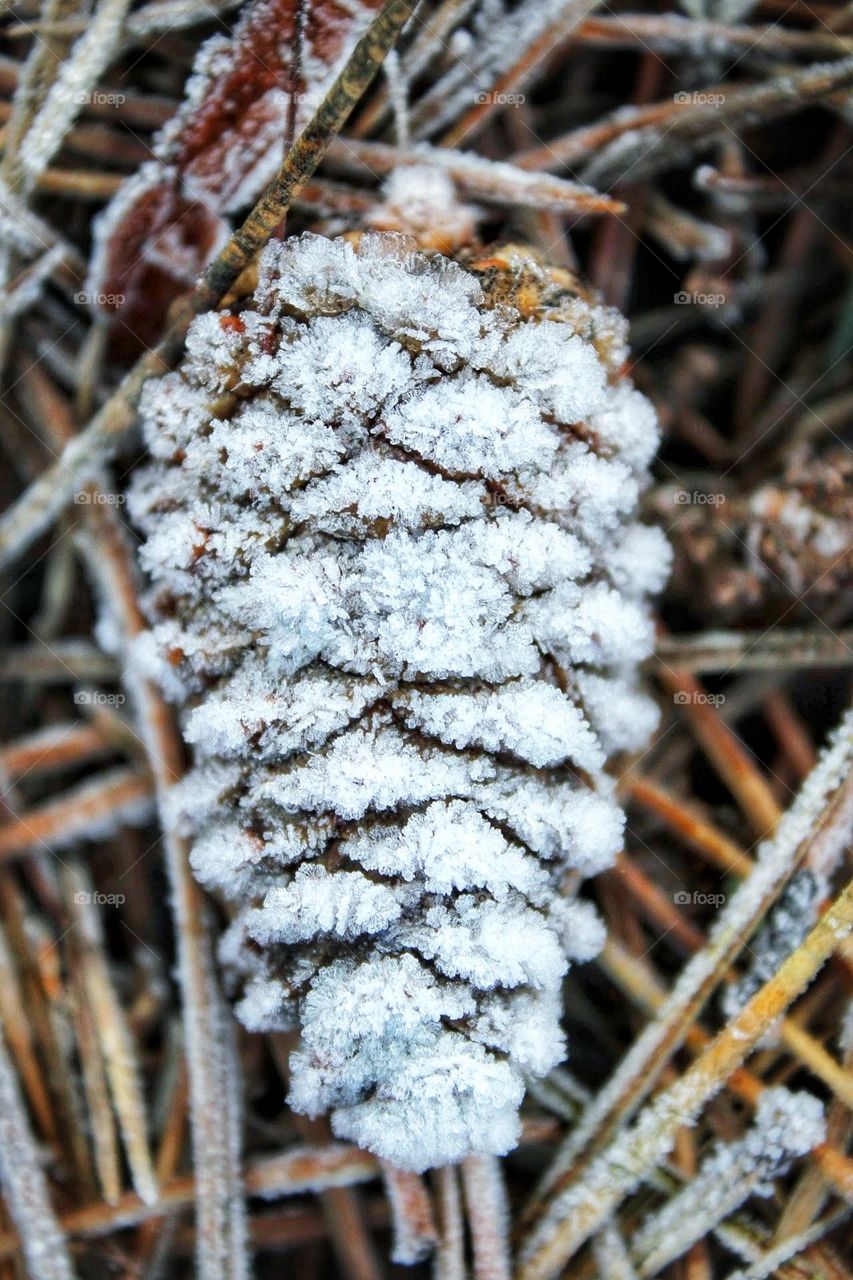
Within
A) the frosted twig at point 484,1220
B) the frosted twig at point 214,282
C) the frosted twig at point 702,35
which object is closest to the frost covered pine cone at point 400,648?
the frosted twig at point 214,282

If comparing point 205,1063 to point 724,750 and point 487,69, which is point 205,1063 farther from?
point 487,69

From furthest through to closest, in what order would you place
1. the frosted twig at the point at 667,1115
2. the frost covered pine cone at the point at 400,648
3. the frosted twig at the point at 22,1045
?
the frosted twig at the point at 22,1045 → the frosted twig at the point at 667,1115 → the frost covered pine cone at the point at 400,648

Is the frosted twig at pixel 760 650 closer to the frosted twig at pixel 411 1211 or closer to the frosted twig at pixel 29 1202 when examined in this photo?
the frosted twig at pixel 411 1211

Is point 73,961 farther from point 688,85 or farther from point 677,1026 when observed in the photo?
point 688,85

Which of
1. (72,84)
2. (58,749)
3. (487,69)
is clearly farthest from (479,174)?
(58,749)

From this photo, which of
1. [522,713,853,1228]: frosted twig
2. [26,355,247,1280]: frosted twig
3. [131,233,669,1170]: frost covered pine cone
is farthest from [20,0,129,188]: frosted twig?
[522,713,853,1228]: frosted twig

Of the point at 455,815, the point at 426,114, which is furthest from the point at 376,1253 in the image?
the point at 426,114
